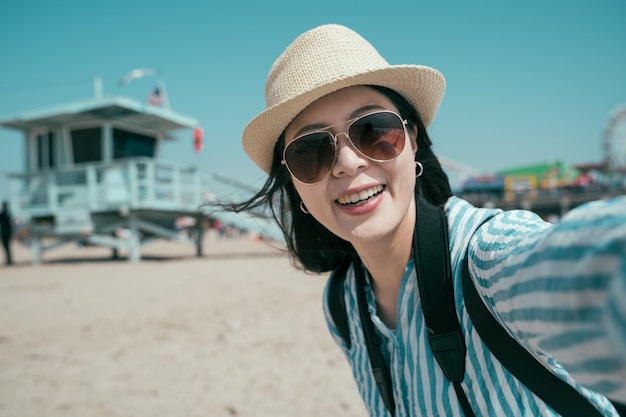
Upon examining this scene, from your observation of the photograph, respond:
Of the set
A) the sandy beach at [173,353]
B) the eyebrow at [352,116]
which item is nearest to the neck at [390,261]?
the eyebrow at [352,116]

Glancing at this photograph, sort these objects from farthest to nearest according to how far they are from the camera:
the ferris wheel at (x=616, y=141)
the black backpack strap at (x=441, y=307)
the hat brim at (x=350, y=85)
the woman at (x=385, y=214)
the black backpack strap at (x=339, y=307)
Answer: the ferris wheel at (x=616, y=141) < the black backpack strap at (x=339, y=307) < the hat brim at (x=350, y=85) < the black backpack strap at (x=441, y=307) < the woman at (x=385, y=214)

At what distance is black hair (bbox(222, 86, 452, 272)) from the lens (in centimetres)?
173

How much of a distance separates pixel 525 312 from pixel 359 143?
876 millimetres

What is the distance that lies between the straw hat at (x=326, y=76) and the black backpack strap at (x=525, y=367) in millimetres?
770

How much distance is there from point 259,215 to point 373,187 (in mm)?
932

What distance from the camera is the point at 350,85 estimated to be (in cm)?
149

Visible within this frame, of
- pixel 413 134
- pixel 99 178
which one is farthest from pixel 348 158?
pixel 99 178

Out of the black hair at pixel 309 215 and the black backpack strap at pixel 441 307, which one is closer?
the black backpack strap at pixel 441 307

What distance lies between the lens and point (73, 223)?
14.1m

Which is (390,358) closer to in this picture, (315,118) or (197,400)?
(315,118)

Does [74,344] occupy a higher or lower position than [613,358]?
lower

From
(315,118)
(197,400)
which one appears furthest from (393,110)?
(197,400)

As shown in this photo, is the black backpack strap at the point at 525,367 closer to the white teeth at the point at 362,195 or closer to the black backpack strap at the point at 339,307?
the white teeth at the point at 362,195

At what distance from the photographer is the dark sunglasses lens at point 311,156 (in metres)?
1.52
